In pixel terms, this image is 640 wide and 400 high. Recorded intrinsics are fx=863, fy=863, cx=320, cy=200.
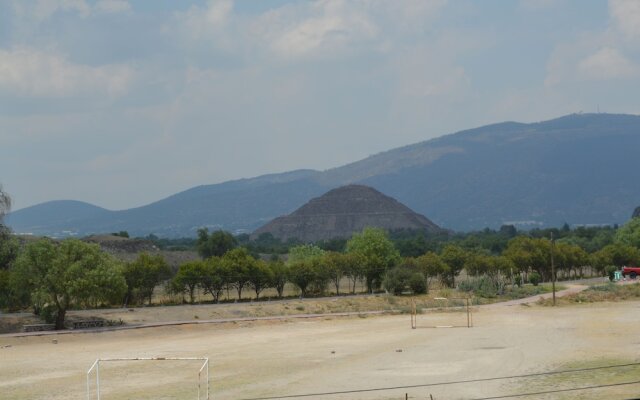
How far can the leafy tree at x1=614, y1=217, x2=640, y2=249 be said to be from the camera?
140625 millimetres

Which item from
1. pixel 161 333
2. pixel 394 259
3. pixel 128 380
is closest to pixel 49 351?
pixel 161 333

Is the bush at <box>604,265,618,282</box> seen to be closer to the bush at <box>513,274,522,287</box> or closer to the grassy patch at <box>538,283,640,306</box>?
the bush at <box>513,274,522,287</box>

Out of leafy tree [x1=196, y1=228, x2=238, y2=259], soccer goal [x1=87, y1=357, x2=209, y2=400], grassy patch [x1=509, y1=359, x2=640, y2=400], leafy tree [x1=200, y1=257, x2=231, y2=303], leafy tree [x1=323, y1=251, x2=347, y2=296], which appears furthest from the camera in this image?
leafy tree [x1=196, y1=228, x2=238, y2=259]

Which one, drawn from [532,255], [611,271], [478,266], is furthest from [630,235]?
[478,266]

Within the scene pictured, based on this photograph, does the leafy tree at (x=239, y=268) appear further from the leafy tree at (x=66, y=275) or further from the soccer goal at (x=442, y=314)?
the leafy tree at (x=66, y=275)

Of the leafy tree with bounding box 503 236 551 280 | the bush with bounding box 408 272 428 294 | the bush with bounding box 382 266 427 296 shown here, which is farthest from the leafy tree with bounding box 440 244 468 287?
the bush with bounding box 382 266 427 296

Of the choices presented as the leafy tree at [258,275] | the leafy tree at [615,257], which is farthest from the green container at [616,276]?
the leafy tree at [258,275]

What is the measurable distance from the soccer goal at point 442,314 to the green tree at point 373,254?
14569mm

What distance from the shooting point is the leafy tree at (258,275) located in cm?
8550

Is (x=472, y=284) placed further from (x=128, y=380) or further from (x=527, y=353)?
(x=128, y=380)

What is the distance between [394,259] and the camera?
343 ft

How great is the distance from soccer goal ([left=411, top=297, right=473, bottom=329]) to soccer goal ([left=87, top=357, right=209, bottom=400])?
22132mm

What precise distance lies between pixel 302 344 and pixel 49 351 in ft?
49.6

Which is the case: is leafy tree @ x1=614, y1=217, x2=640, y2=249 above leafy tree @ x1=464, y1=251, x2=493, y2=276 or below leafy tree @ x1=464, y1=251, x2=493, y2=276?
above
